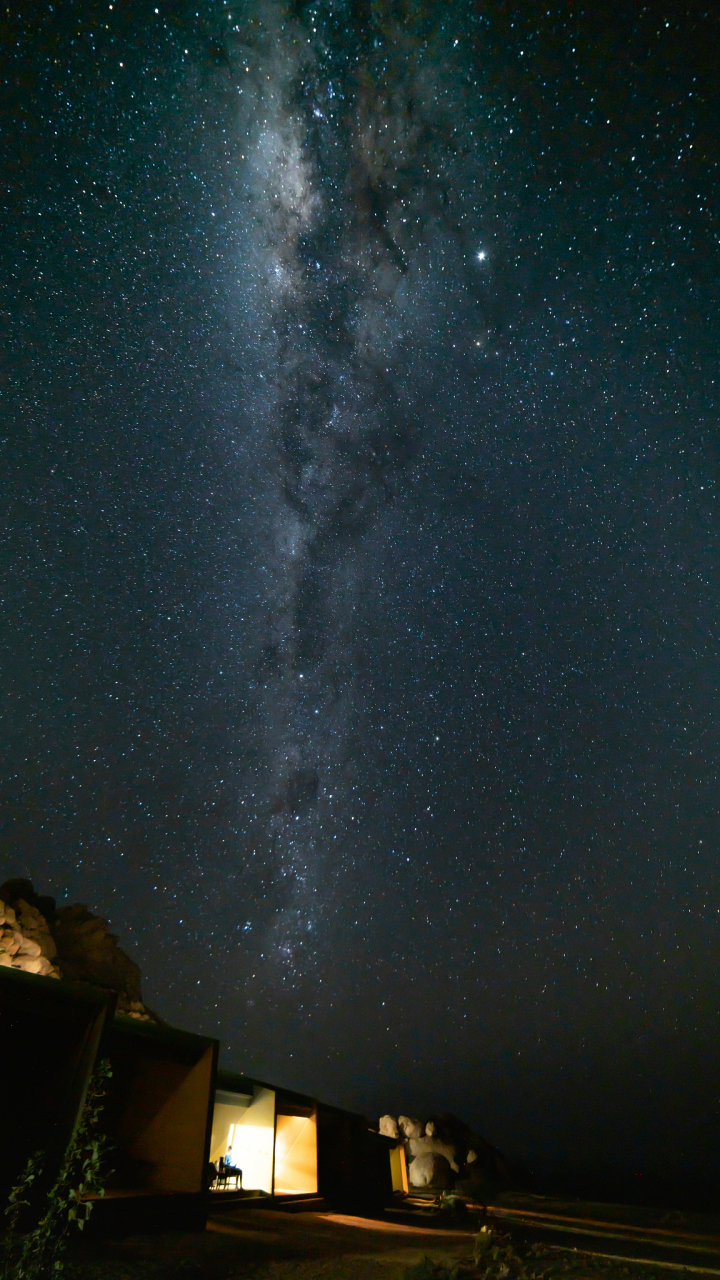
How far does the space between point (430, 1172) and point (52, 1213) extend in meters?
47.1

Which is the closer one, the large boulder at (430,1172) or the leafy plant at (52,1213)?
the leafy plant at (52,1213)

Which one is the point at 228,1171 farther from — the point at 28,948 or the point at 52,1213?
the point at 28,948

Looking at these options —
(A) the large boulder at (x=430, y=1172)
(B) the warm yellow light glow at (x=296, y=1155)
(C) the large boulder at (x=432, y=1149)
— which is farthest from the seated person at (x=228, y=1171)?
(C) the large boulder at (x=432, y=1149)

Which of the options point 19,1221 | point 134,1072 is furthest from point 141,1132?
point 19,1221

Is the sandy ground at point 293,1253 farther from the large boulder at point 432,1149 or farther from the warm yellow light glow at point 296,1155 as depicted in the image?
the large boulder at point 432,1149

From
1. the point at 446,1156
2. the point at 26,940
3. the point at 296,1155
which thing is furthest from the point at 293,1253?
the point at 446,1156

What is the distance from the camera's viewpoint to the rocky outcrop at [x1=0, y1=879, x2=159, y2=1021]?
22.1 meters

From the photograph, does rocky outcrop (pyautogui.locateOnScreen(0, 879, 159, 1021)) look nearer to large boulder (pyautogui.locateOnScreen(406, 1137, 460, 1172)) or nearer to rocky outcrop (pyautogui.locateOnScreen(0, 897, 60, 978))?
rocky outcrop (pyautogui.locateOnScreen(0, 897, 60, 978))

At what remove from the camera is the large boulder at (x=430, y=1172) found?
4109 centimetres

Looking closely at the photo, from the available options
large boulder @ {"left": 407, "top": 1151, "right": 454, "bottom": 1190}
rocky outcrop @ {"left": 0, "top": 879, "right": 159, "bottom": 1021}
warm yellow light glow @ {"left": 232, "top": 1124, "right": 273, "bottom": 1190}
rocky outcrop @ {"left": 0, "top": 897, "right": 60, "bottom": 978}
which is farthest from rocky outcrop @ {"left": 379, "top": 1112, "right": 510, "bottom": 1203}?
warm yellow light glow @ {"left": 232, "top": 1124, "right": 273, "bottom": 1190}

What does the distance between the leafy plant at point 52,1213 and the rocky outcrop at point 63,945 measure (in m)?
13.8

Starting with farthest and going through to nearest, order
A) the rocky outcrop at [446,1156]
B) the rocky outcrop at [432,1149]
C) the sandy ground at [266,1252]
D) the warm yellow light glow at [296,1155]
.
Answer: the rocky outcrop at [432,1149] → the rocky outcrop at [446,1156] → the warm yellow light glow at [296,1155] → the sandy ground at [266,1252]

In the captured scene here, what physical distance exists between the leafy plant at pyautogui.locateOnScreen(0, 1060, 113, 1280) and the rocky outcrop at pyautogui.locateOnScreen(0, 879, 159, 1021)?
13.8 meters

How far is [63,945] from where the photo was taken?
86.6 ft
